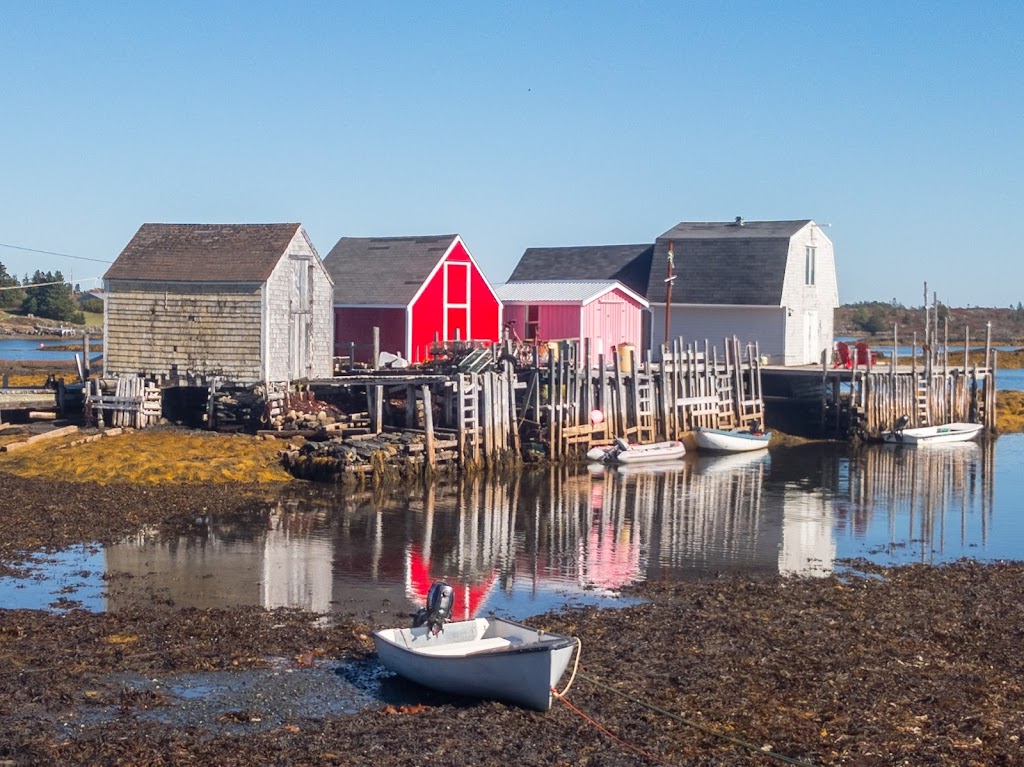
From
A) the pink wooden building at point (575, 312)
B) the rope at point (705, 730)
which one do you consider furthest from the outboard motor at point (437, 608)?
the pink wooden building at point (575, 312)

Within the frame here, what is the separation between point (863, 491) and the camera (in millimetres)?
32562

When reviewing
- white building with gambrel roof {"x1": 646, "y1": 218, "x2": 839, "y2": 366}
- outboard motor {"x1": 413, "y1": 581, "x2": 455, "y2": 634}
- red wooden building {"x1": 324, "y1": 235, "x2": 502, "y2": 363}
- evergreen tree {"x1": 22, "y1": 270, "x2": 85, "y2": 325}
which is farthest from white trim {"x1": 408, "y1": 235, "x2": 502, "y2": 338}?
evergreen tree {"x1": 22, "y1": 270, "x2": 85, "y2": 325}

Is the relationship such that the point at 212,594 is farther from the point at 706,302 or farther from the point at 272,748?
the point at 706,302

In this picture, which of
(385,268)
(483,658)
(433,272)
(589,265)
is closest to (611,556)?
(483,658)

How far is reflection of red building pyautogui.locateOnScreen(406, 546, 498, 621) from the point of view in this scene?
1836 centimetres

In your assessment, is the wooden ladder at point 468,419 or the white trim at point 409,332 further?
the white trim at point 409,332

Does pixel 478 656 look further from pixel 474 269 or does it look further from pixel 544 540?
pixel 474 269

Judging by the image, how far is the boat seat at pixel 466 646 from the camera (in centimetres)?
1369

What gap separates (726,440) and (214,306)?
1685 centimetres

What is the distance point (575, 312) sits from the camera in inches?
1816

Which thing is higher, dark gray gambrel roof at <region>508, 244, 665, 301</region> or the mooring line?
dark gray gambrel roof at <region>508, 244, 665, 301</region>

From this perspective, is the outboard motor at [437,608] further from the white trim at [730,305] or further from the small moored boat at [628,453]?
the white trim at [730,305]

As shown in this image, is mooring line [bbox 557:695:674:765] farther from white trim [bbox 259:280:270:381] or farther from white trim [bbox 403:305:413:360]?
white trim [bbox 403:305:413:360]

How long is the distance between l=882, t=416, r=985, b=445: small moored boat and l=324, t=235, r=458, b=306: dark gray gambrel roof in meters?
17.1
